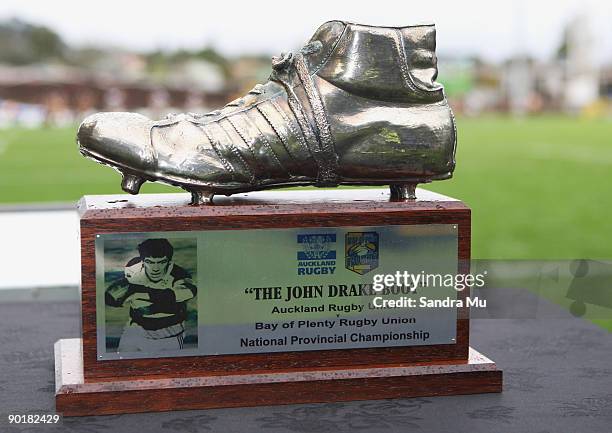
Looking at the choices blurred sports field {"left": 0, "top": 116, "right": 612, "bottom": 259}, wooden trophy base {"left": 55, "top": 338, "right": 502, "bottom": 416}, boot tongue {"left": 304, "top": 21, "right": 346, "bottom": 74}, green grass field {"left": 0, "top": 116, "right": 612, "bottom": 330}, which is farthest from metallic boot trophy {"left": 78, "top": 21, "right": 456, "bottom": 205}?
blurred sports field {"left": 0, "top": 116, "right": 612, "bottom": 259}

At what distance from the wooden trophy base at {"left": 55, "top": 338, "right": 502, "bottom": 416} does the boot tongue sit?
2.12 ft

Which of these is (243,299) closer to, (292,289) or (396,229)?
(292,289)

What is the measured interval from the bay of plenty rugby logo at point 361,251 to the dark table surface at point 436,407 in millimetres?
279

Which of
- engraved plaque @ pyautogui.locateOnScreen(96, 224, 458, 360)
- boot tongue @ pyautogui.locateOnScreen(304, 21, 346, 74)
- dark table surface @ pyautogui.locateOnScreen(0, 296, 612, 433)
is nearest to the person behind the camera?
dark table surface @ pyautogui.locateOnScreen(0, 296, 612, 433)

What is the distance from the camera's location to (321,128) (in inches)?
81.5

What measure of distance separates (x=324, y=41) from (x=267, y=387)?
0.73 m

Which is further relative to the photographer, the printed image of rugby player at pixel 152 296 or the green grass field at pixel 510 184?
the green grass field at pixel 510 184

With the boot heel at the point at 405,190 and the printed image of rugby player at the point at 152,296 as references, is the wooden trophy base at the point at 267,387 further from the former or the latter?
the boot heel at the point at 405,190

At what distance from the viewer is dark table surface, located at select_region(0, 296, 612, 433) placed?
6.14ft

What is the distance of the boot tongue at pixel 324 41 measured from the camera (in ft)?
6.87

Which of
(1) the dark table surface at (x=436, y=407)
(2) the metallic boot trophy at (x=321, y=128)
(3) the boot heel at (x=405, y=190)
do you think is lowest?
(1) the dark table surface at (x=436, y=407)

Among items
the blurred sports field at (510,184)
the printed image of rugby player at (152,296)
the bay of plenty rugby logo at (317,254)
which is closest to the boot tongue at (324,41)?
the bay of plenty rugby logo at (317,254)

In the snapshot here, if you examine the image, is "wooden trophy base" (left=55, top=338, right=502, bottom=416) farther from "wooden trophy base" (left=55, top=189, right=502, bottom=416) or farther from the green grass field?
the green grass field

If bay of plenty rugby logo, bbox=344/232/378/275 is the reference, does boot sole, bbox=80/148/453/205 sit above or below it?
above
